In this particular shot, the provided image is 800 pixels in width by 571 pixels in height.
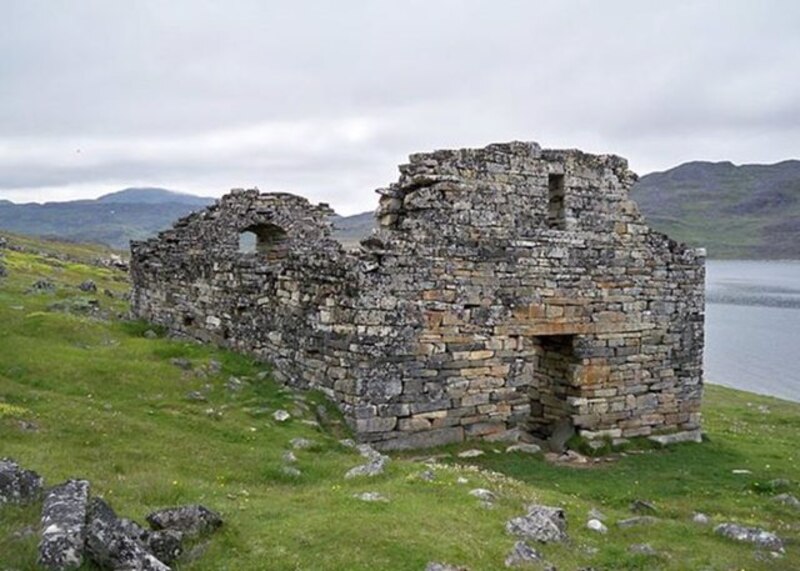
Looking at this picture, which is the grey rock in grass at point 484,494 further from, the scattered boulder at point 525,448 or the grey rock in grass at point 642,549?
the scattered boulder at point 525,448

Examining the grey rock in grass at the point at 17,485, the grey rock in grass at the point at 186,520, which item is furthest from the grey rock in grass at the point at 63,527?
the grey rock in grass at the point at 186,520

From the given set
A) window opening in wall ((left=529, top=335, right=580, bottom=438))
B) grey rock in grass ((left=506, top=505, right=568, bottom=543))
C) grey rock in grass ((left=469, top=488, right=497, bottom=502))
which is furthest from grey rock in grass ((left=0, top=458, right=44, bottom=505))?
window opening in wall ((left=529, top=335, right=580, bottom=438))

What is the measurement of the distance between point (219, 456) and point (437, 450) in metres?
5.14

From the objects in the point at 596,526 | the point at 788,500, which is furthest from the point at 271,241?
the point at 788,500

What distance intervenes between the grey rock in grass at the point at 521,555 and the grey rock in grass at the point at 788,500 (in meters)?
6.82

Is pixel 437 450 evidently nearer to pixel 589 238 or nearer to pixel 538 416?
pixel 538 416

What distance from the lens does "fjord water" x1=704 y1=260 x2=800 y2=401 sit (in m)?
49.7

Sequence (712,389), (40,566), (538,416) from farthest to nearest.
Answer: (712,389), (538,416), (40,566)

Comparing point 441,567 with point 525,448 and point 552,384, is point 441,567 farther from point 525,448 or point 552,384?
point 552,384

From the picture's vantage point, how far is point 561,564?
32.8 feet

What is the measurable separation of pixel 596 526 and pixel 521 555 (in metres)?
2.32

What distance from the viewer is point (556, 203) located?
749 inches

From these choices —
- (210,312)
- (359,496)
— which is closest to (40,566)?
(359,496)

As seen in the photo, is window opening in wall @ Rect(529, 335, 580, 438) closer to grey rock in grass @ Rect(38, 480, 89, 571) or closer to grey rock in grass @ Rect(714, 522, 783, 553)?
grey rock in grass @ Rect(714, 522, 783, 553)
